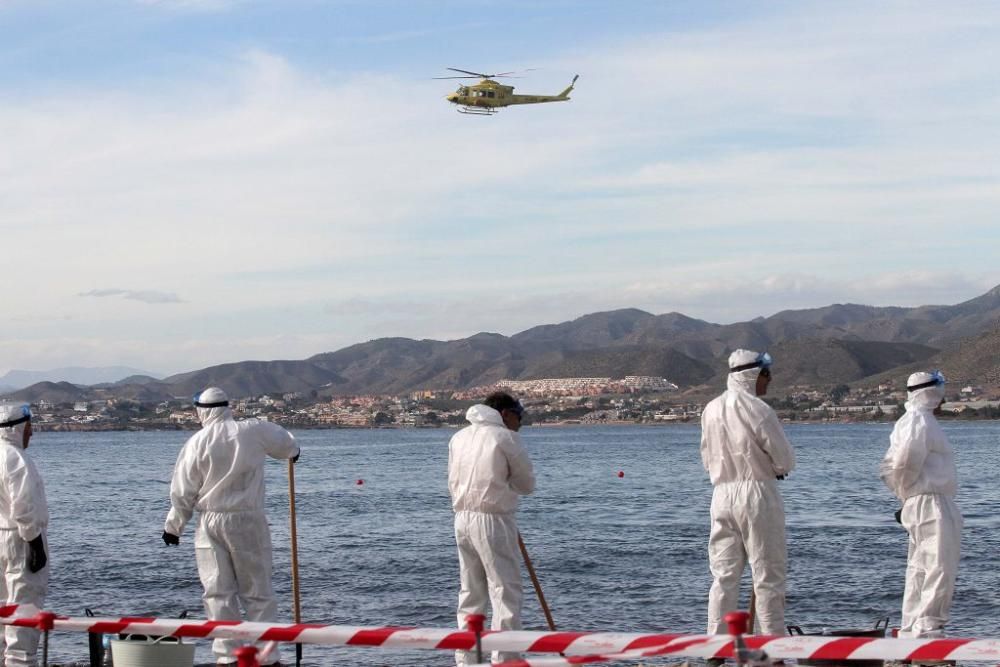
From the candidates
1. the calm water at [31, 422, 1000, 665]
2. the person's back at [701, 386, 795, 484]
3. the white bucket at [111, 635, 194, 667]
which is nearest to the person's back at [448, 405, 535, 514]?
the person's back at [701, 386, 795, 484]

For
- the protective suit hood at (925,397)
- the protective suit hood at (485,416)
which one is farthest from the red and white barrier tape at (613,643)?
the protective suit hood at (925,397)

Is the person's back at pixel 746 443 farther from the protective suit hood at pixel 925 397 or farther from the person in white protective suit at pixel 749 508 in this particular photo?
the protective suit hood at pixel 925 397

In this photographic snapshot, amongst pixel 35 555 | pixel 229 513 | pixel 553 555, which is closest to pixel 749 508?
pixel 229 513

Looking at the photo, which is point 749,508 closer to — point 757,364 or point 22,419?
point 757,364

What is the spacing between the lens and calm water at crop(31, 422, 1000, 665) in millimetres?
23141

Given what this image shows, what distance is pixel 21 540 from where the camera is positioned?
35.4 ft

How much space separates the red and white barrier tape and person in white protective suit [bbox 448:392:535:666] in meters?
2.63

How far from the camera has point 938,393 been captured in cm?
1049

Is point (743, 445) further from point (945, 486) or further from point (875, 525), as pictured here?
point (875, 525)

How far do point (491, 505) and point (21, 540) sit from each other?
3982 mm

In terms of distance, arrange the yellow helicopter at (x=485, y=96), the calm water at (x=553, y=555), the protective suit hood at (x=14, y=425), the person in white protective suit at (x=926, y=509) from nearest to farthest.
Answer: the person in white protective suit at (x=926, y=509), the protective suit hood at (x=14, y=425), the calm water at (x=553, y=555), the yellow helicopter at (x=485, y=96)

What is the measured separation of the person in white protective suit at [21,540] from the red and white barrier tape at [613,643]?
3.46m

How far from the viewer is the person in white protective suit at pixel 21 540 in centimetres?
1055

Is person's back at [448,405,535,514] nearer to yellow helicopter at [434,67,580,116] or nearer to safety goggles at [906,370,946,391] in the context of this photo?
safety goggles at [906,370,946,391]
